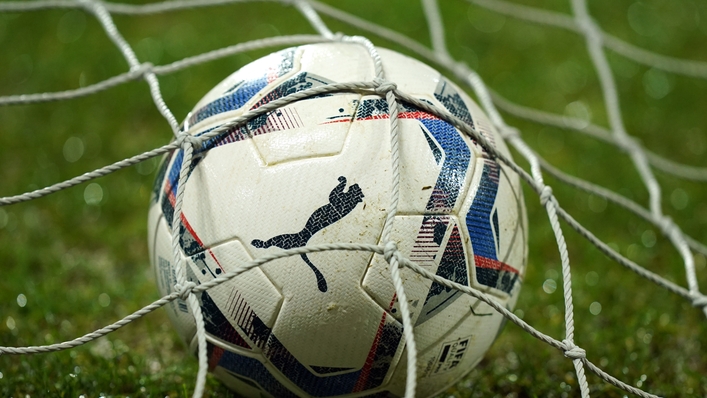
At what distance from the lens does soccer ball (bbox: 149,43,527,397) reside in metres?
1.63

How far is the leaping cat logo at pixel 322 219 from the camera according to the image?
1614 mm

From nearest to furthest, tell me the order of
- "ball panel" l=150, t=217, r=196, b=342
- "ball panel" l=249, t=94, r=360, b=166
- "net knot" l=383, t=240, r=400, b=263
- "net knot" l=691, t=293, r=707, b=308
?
"net knot" l=383, t=240, r=400, b=263
"ball panel" l=249, t=94, r=360, b=166
"ball panel" l=150, t=217, r=196, b=342
"net knot" l=691, t=293, r=707, b=308

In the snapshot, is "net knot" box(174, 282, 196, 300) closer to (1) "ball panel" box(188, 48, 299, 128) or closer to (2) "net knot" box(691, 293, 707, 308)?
(1) "ball panel" box(188, 48, 299, 128)

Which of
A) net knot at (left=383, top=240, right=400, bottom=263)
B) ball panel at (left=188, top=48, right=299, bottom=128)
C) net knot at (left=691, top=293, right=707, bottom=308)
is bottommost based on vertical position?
net knot at (left=691, top=293, right=707, bottom=308)

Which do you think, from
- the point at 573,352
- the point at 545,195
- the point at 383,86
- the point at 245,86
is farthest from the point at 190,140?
the point at 573,352

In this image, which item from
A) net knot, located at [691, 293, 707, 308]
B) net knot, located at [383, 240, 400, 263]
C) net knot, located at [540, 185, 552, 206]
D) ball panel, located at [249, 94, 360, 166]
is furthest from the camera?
net knot, located at [691, 293, 707, 308]

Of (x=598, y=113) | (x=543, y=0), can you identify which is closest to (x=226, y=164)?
(x=598, y=113)

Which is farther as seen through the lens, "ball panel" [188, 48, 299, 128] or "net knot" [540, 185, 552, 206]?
"net knot" [540, 185, 552, 206]

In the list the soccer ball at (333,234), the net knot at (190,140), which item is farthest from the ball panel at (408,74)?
the net knot at (190,140)

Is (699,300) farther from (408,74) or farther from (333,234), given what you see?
(333,234)

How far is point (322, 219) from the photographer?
1.62 metres

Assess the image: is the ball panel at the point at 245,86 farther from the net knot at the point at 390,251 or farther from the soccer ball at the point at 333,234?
the net knot at the point at 390,251

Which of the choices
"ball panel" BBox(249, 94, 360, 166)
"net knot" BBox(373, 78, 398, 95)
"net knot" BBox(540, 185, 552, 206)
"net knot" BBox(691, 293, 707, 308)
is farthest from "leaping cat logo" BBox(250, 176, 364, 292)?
"net knot" BBox(691, 293, 707, 308)

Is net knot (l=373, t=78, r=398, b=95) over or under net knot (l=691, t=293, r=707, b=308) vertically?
over
